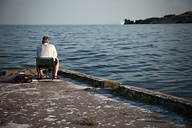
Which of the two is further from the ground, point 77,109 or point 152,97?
point 152,97

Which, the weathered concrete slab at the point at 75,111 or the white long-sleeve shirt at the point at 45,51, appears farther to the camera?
the white long-sleeve shirt at the point at 45,51

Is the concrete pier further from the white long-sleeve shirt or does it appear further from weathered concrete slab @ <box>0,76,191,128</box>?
the white long-sleeve shirt

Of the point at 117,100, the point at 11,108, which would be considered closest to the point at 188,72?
the point at 117,100

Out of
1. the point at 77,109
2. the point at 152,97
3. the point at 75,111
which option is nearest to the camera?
the point at 75,111

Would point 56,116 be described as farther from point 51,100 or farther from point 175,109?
point 175,109

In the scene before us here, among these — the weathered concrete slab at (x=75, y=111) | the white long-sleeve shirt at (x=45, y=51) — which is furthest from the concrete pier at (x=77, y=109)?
the white long-sleeve shirt at (x=45, y=51)

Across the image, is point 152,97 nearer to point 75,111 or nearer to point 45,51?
point 75,111

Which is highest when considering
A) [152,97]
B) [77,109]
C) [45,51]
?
[45,51]

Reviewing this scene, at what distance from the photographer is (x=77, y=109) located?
478 centimetres

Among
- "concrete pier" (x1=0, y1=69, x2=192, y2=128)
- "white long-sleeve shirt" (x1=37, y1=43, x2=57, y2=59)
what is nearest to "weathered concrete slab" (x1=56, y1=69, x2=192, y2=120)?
"concrete pier" (x1=0, y1=69, x2=192, y2=128)

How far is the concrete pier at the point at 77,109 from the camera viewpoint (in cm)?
405

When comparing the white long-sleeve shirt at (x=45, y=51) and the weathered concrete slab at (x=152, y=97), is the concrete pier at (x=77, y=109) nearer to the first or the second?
the weathered concrete slab at (x=152, y=97)

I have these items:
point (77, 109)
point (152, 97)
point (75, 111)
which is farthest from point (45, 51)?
point (152, 97)

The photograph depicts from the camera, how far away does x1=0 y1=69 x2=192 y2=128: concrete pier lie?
13.3 ft
